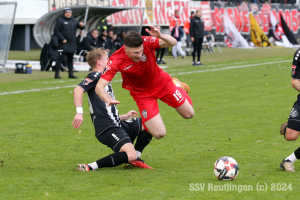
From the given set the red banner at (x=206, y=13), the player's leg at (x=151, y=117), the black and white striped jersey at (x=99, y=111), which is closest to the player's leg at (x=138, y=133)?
the player's leg at (x=151, y=117)

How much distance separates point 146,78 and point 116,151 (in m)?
1.17

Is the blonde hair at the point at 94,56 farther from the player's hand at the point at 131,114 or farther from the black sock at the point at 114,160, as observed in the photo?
the black sock at the point at 114,160

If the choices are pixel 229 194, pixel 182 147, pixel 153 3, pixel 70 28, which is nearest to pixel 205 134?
pixel 182 147

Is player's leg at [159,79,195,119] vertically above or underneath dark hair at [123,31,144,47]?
underneath

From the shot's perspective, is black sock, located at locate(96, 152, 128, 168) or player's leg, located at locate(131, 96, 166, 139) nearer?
black sock, located at locate(96, 152, 128, 168)

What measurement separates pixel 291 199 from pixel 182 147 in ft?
8.61

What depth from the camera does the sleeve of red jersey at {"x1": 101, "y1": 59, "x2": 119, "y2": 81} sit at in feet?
17.7

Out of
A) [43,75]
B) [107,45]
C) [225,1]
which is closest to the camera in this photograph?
[43,75]

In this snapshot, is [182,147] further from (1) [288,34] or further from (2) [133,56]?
(1) [288,34]

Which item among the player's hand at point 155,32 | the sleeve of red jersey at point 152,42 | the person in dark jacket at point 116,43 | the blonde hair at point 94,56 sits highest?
the player's hand at point 155,32

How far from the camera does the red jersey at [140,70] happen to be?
5637 mm

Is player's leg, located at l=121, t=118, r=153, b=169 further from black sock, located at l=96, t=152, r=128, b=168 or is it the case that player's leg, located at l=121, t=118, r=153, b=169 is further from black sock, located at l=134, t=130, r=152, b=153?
black sock, located at l=96, t=152, r=128, b=168

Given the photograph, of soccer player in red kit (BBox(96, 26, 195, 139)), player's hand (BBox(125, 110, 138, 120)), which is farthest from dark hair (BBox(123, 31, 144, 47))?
player's hand (BBox(125, 110, 138, 120))

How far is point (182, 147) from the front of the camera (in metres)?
6.70
